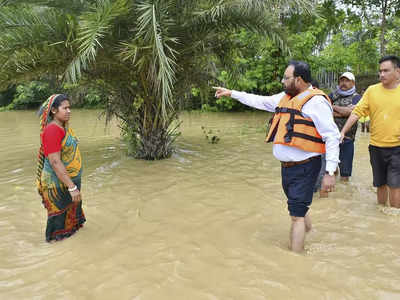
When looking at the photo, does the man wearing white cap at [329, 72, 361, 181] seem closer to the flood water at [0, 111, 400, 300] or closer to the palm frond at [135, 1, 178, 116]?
the flood water at [0, 111, 400, 300]

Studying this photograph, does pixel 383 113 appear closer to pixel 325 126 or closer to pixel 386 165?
pixel 386 165

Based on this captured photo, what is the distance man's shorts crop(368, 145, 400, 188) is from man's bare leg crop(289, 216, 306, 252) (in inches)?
63.9

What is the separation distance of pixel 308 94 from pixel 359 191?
2.86 m

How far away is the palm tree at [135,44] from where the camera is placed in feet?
18.0

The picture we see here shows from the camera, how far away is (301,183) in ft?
9.87

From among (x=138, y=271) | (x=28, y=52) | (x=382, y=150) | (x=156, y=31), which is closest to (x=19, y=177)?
(x=28, y=52)

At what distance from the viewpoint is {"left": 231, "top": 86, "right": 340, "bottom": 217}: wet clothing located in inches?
110

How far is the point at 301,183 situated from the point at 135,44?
3.98 meters

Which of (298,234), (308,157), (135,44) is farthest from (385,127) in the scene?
(135,44)

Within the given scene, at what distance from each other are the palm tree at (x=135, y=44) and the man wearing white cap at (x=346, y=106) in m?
1.77

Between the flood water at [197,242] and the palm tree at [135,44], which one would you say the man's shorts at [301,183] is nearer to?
the flood water at [197,242]

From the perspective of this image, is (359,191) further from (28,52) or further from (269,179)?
(28,52)

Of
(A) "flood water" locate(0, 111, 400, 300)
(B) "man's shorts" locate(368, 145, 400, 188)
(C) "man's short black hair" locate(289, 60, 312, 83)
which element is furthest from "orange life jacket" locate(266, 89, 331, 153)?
(B) "man's shorts" locate(368, 145, 400, 188)

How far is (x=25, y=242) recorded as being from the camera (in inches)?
146
